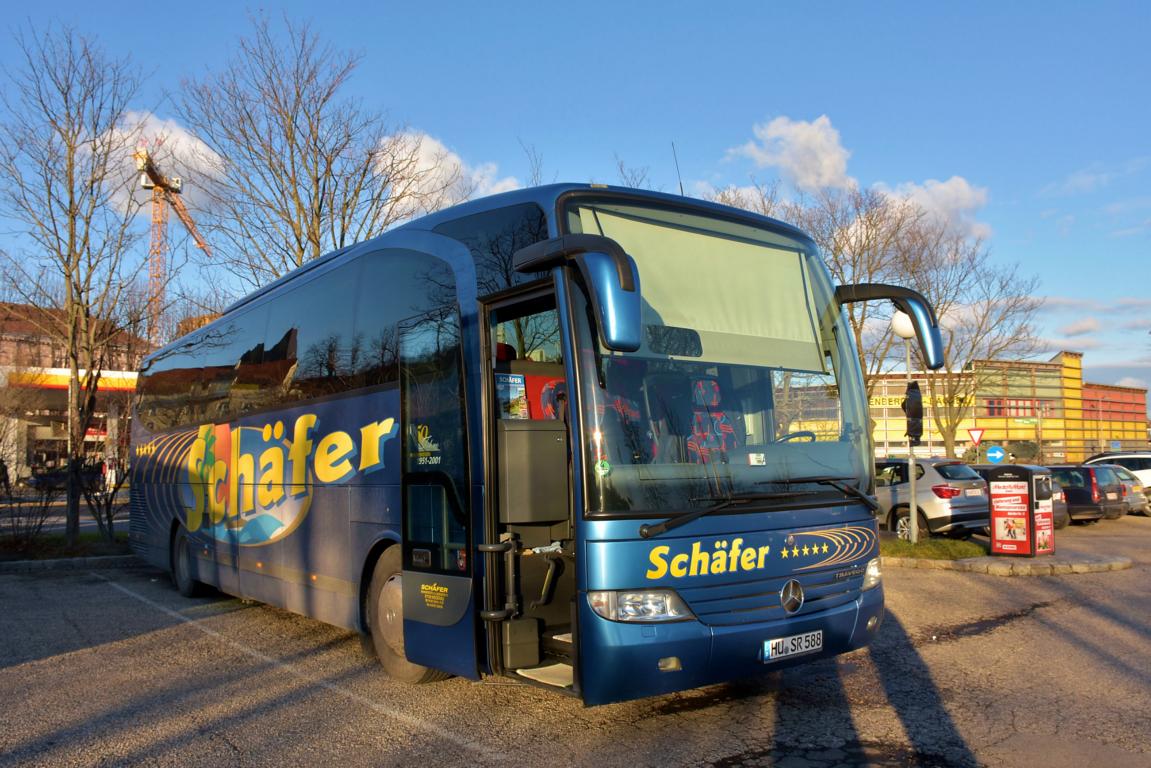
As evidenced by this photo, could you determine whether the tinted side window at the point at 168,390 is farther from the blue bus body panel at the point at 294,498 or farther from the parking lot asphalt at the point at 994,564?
the parking lot asphalt at the point at 994,564

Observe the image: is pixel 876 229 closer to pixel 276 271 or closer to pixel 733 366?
pixel 276 271

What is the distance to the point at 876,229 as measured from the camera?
26.2 metres

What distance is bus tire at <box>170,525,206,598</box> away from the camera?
1168cm

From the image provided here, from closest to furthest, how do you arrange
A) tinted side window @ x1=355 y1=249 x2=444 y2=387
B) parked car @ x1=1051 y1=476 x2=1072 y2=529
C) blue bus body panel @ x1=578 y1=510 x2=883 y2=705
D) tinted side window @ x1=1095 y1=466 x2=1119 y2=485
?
blue bus body panel @ x1=578 y1=510 x2=883 y2=705
tinted side window @ x1=355 y1=249 x2=444 y2=387
parked car @ x1=1051 y1=476 x2=1072 y2=529
tinted side window @ x1=1095 y1=466 x2=1119 y2=485

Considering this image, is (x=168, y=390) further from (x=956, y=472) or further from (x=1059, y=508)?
(x=1059, y=508)

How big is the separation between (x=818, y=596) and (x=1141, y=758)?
192cm

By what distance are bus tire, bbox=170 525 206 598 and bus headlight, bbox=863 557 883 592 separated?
8773mm

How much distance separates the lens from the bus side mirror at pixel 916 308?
6602 mm

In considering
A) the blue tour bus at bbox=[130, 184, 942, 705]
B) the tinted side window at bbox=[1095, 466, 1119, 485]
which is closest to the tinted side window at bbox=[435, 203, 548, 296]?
the blue tour bus at bbox=[130, 184, 942, 705]

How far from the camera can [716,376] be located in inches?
221

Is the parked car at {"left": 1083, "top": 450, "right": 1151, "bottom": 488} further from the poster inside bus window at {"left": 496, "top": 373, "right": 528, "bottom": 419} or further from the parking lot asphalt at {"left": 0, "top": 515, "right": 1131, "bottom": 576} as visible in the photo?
the poster inside bus window at {"left": 496, "top": 373, "right": 528, "bottom": 419}

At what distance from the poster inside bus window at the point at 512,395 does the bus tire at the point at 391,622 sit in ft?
5.00

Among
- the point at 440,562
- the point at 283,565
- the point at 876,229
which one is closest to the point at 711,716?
the point at 440,562

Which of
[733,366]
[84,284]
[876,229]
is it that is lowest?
[733,366]
